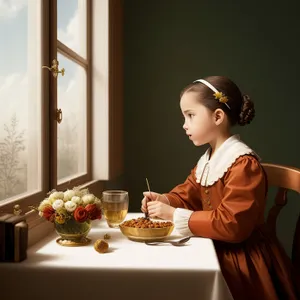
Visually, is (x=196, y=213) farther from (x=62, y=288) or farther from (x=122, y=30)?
(x=122, y=30)

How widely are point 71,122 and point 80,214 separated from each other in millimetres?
929

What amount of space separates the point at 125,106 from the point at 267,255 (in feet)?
5.63

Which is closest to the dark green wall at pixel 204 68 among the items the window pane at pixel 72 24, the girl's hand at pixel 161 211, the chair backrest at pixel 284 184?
the window pane at pixel 72 24

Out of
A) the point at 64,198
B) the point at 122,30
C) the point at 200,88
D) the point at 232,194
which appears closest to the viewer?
the point at 64,198

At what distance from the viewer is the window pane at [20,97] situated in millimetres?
1390

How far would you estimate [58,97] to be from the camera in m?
1.94

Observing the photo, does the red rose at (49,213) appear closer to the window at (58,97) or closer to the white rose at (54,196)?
the white rose at (54,196)

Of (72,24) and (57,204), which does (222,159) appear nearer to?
(57,204)

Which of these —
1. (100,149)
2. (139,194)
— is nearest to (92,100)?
(100,149)

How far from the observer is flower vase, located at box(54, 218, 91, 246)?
4.28 feet

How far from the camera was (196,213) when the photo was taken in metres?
1.45

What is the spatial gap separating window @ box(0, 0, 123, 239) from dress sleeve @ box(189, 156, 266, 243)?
57 centimetres

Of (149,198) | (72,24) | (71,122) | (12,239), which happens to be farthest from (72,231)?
(72,24)

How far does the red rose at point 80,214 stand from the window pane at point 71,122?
62 centimetres
